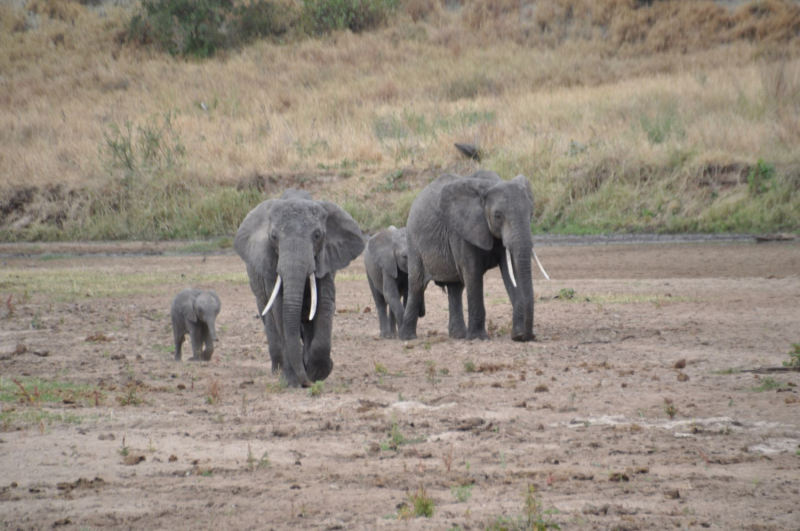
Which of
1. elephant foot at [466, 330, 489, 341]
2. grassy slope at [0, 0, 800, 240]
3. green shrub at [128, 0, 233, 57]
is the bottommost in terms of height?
elephant foot at [466, 330, 489, 341]

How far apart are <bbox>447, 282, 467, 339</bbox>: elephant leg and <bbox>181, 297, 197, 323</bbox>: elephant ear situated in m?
3.00

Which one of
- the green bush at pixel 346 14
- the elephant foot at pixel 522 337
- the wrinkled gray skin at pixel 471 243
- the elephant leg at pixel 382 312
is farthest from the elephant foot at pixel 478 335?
the green bush at pixel 346 14

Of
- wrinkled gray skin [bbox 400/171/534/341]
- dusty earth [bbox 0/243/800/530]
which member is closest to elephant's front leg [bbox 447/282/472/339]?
wrinkled gray skin [bbox 400/171/534/341]

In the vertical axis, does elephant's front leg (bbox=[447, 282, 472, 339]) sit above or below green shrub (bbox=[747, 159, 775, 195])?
below

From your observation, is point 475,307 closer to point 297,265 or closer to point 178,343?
point 178,343

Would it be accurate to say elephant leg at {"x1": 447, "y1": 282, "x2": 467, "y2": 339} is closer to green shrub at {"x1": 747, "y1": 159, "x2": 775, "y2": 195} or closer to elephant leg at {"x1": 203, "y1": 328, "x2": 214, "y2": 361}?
elephant leg at {"x1": 203, "y1": 328, "x2": 214, "y2": 361}

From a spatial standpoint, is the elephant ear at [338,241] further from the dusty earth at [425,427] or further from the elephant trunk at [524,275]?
the elephant trunk at [524,275]

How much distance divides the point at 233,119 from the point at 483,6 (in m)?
14.4

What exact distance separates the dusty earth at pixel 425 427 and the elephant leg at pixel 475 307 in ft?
0.92

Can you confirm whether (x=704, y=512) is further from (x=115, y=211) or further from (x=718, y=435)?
(x=115, y=211)

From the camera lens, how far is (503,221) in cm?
→ 1062

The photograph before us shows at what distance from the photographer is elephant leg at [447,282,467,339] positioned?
455 inches

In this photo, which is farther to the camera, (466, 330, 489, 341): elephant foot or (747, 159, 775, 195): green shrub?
(747, 159, 775, 195): green shrub

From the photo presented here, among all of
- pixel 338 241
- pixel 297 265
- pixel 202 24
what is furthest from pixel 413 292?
pixel 202 24
